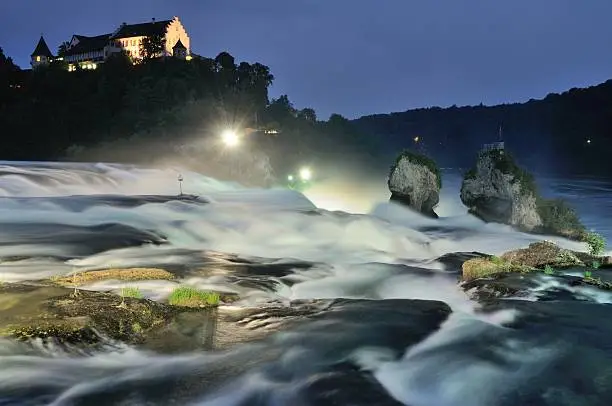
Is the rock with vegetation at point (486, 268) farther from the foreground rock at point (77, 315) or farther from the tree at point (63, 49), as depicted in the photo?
the tree at point (63, 49)

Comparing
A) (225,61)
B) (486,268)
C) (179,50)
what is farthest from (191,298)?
(179,50)

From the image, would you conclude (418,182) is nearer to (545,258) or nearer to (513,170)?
(513,170)

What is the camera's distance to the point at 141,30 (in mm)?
100312

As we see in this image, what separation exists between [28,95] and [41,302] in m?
77.2

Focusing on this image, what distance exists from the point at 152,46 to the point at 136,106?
27.3 m

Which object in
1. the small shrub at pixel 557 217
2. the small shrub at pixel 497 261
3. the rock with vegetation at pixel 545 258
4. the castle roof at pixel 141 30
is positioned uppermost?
the castle roof at pixel 141 30

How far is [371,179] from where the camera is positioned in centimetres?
9112

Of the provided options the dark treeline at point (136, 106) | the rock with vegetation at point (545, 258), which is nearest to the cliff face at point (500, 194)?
the rock with vegetation at point (545, 258)

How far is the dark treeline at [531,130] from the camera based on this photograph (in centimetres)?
12562

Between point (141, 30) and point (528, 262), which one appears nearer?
point (528, 262)

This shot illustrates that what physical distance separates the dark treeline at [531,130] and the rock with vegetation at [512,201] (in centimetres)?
7654

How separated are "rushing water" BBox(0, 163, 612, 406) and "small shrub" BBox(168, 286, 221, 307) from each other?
1.64 feet

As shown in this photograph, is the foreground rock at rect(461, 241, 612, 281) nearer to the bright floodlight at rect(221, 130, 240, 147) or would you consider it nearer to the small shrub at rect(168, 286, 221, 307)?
the small shrub at rect(168, 286, 221, 307)

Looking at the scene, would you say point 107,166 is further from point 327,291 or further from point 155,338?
point 155,338
